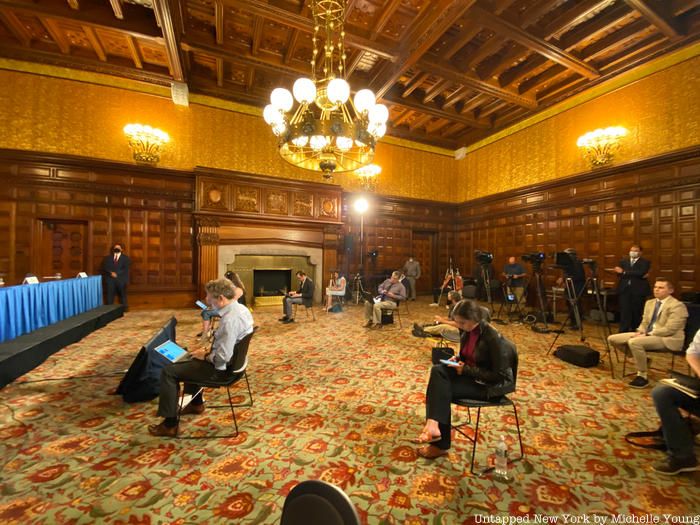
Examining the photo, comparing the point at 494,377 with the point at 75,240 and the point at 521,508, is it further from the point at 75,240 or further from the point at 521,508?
the point at 75,240

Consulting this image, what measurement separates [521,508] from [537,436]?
35.1 inches

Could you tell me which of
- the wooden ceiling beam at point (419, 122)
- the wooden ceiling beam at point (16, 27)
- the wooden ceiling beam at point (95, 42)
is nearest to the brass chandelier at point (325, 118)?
the wooden ceiling beam at point (95, 42)

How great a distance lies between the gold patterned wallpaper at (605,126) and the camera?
6.08 m

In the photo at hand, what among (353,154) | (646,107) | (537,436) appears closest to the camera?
(537,436)

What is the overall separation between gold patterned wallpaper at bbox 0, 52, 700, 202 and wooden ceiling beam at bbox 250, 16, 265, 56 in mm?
2321

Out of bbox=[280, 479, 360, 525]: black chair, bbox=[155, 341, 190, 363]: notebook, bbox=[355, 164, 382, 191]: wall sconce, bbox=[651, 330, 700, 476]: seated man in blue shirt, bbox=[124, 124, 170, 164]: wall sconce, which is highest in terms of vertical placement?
bbox=[124, 124, 170, 164]: wall sconce

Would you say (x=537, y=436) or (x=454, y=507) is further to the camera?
(x=537, y=436)

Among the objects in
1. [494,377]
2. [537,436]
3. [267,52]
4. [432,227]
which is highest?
[267,52]

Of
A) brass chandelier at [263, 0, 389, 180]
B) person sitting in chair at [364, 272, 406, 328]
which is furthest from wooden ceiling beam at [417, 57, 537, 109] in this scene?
person sitting in chair at [364, 272, 406, 328]

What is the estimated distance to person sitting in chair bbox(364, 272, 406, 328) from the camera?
596 cm

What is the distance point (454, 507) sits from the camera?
5.55ft

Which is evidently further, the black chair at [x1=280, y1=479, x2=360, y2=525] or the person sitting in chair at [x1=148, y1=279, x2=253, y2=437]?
the person sitting in chair at [x1=148, y1=279, x2=253, y2=437]

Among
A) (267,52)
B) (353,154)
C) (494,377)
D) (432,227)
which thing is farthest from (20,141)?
(432,227)

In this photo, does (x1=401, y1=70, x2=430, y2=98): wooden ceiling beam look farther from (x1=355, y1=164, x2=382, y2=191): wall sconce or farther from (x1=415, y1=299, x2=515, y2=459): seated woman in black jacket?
(x1=415, y1=299, x2=515, y2=459): seated woman in black jacket
